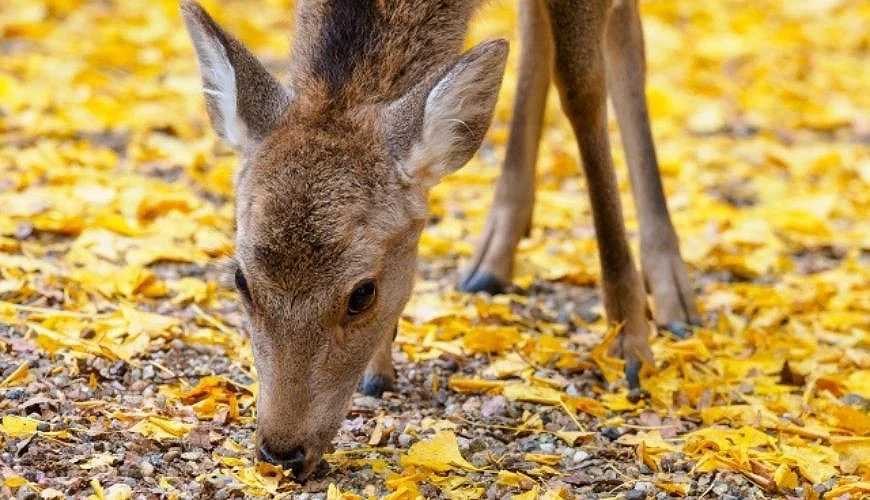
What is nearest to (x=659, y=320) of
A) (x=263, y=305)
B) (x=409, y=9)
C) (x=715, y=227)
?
(x=715, y=227)

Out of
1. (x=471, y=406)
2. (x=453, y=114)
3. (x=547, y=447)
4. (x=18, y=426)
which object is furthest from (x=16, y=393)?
(x=547, y=447)

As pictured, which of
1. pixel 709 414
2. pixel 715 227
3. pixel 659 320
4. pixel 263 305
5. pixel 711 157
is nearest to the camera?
pixel 263 305

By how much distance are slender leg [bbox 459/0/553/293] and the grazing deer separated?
112 centimetres

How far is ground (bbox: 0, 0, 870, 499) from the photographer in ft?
18.5

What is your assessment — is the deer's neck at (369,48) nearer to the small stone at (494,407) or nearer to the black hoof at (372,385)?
the black hoof at (372,385)

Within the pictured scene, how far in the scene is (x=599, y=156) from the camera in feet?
22.8

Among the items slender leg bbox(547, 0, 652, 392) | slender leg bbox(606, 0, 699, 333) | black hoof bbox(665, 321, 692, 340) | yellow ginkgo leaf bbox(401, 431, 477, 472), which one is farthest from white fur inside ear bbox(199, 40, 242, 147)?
black hoof bbox(665, 321, 692, 340)

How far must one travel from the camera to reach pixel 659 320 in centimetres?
772

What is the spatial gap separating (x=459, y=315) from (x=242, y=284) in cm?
229

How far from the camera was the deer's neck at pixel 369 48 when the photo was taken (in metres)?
5.89

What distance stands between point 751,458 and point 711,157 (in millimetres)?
5179

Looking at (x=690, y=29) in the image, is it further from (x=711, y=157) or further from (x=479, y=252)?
(x=479, y=252)

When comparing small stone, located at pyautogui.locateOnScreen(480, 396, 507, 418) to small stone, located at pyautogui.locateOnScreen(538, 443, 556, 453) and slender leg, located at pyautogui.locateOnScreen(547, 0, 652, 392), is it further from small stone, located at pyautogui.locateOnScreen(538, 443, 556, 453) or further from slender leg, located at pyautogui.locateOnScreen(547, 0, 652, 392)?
slender leg, located at pyautogui.locateOnScreen(547, 0, 652, 392)

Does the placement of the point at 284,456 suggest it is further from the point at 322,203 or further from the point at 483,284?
the point at 483,284
